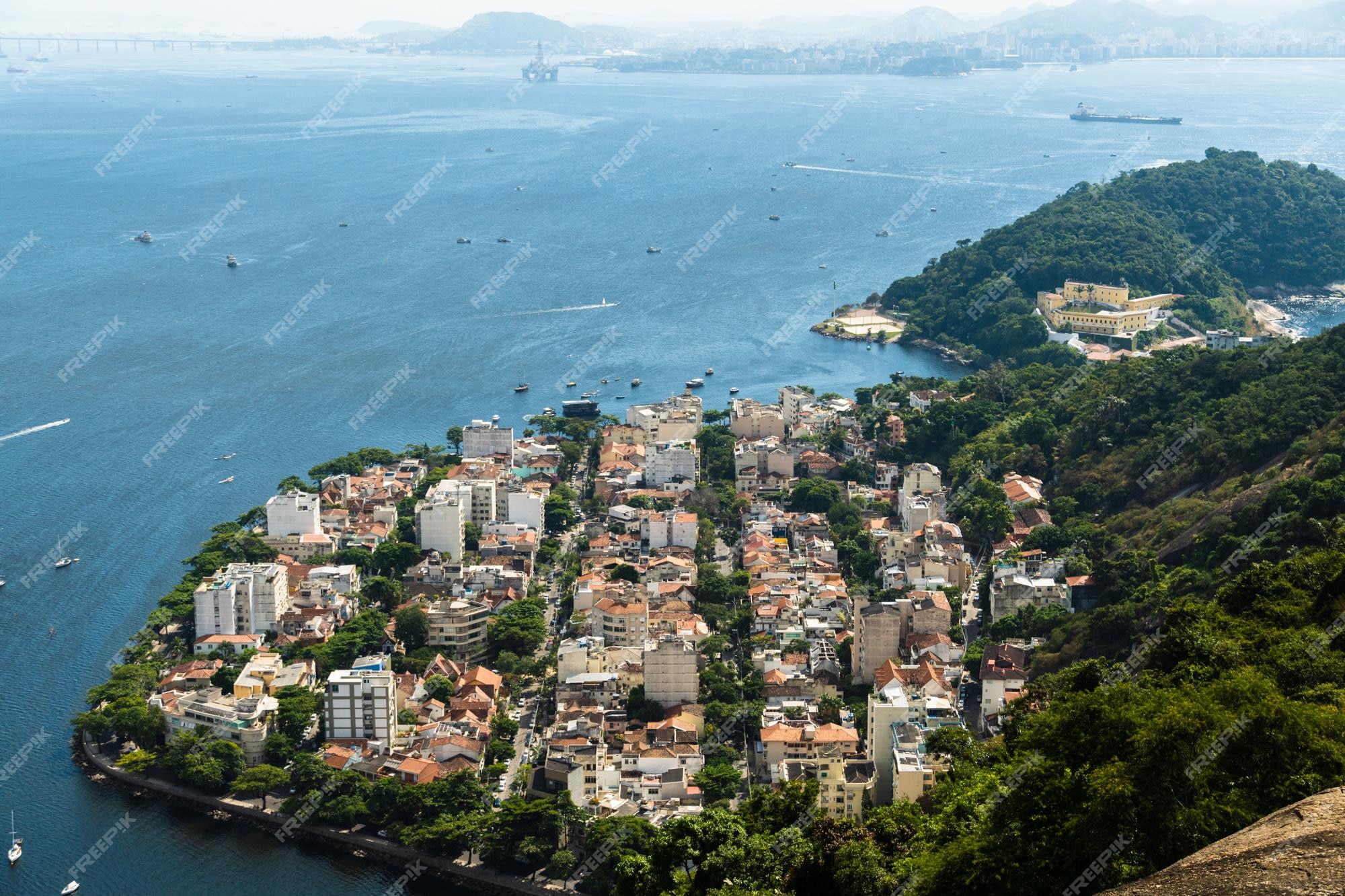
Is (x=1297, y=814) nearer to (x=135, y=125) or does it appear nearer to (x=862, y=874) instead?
(x=862, y=874)

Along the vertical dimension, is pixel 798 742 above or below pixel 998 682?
below

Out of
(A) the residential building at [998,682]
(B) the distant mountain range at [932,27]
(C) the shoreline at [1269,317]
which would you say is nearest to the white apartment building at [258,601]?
(A) the residential building at [998,682]

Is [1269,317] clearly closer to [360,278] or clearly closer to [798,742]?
[360,278]

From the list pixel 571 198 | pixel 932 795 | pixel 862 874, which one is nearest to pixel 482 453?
pixel 932 795

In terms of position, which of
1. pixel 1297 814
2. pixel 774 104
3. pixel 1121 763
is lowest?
pixel 774 104

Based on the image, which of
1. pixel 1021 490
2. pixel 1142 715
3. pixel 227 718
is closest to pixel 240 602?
pixel 227 718

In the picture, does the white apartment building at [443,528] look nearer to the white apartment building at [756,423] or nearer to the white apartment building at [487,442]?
the white apartment building at [487,442]
